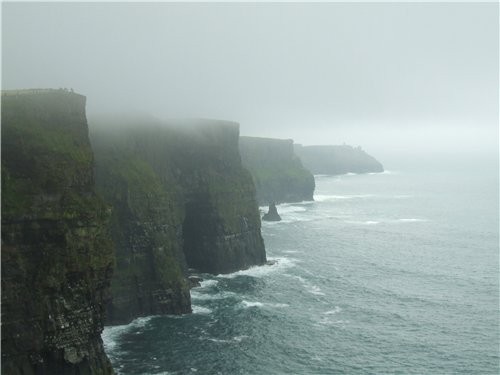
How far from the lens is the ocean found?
6525 centimetres

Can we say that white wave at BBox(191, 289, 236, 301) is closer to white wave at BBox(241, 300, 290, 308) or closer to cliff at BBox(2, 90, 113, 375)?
white wave at BBox(241, 300, 290, 308)

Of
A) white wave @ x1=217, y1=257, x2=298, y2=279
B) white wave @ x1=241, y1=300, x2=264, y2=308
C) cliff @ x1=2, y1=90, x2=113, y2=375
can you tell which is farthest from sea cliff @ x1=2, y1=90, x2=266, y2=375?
white wave @ x1=217, y1=257, x2=298, y2=279

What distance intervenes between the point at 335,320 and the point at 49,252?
45.9 m

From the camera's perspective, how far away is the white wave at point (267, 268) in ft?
347

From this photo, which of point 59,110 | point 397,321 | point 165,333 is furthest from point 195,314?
point 59,110

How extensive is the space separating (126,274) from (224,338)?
18.9 m

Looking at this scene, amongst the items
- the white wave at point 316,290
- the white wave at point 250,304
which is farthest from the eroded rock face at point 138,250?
the white wave at point 316,290

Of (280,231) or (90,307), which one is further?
(280,231)

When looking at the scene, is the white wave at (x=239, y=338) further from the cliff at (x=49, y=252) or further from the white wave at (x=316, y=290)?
the white wave at (x=316, y=290)

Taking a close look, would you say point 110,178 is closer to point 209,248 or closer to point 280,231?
point 209,248

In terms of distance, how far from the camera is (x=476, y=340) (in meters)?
72.8

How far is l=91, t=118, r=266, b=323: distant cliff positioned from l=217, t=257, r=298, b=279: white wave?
195 centimetres

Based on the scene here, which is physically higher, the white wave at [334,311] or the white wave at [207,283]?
the white wave at [207,283]

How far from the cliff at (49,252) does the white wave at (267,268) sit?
164ft
